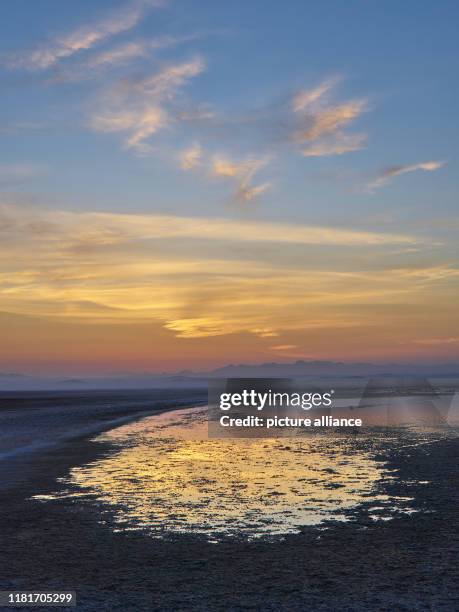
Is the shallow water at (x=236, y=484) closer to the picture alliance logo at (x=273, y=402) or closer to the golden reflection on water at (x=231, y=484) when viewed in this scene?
the golden reflection on water at (x=231, y=484)

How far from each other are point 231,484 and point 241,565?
9.18m

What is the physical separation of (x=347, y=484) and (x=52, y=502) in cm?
950

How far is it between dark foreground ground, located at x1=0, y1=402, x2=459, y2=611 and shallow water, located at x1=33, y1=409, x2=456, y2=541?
934 mm

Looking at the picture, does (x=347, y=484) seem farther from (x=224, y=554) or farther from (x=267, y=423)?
(x=267, y=423)

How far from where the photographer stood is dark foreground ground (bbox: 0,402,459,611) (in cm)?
1087

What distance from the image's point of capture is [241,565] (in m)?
12.7

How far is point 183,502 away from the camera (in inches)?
744

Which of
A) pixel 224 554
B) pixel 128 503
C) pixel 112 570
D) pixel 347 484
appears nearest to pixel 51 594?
pixel 112 570

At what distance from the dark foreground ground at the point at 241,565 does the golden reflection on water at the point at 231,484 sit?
109 cm

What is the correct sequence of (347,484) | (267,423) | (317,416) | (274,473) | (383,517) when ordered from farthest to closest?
(317,416), (267,423), (274,473), (347,484), (383,517)

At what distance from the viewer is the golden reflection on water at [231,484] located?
1653cm

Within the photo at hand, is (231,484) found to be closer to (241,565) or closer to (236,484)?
(236,484)

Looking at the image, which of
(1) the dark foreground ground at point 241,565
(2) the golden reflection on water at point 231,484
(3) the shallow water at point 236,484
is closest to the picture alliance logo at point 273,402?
(3) the shallow water at point 236,484

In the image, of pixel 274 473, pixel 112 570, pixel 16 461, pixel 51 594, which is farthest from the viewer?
pixel 16 461
